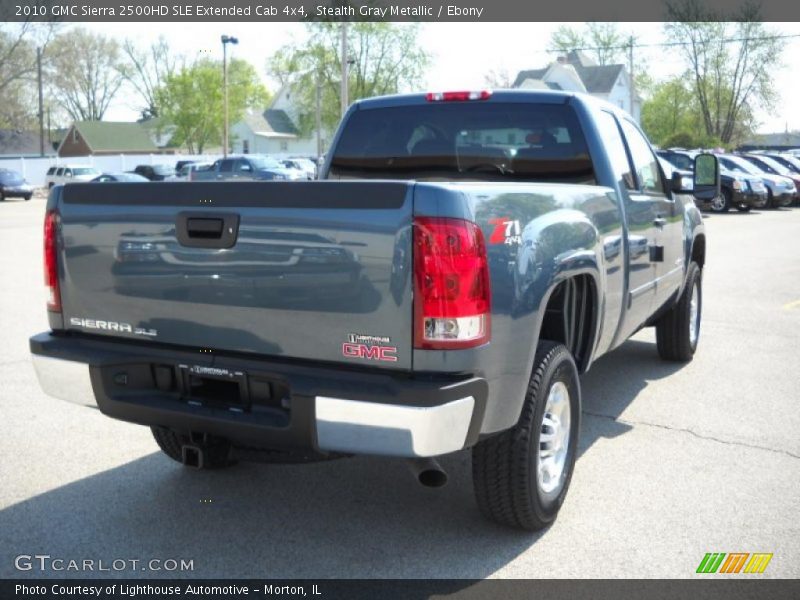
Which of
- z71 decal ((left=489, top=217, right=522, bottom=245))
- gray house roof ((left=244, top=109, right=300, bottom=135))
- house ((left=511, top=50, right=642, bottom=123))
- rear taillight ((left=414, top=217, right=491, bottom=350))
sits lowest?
rear taillight ((left=414, top=217, right=491, bottom=350))

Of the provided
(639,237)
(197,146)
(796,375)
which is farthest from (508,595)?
(197,146)

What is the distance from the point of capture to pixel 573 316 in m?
4.26

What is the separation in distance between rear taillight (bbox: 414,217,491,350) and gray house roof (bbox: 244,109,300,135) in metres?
83.0

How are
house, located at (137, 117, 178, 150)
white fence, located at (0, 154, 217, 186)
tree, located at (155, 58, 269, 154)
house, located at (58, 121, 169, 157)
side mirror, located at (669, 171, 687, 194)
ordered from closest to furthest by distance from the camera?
1. side mirror, located at (669, 171, 687, 194)
2. white fence, located at (0, 154, 217, 186)
3. tree, located at (155, 58, 269, 154)
4. house, located at (58, 121, 169, 157)
5. house, located at (137, 117, 178, 150)

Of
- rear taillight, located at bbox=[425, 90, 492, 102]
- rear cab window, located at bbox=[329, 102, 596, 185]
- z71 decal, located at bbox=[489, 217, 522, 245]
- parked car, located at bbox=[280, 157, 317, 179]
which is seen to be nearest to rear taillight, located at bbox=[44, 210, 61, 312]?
z71 decal, located at bbox=[489, 217, 522, 245]

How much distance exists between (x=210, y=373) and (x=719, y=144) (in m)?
66.3

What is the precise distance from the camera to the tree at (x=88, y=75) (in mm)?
82688

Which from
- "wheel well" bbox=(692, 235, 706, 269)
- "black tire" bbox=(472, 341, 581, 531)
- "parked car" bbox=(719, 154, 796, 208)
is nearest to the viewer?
"black tire" bbox=(472, 341, 581, 531)

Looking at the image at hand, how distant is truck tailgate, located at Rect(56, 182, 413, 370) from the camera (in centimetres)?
312

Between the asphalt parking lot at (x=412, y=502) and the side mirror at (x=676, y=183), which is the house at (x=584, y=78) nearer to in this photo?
the side mirror at (x=676, y=183)

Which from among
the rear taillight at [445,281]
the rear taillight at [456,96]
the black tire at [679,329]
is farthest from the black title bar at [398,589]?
the black tire at [679,329]

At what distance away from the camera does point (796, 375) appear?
6746mm

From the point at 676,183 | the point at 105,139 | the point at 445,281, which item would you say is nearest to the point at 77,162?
the point at 105,139

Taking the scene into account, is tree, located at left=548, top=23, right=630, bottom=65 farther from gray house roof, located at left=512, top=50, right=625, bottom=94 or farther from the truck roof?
the truck roof
